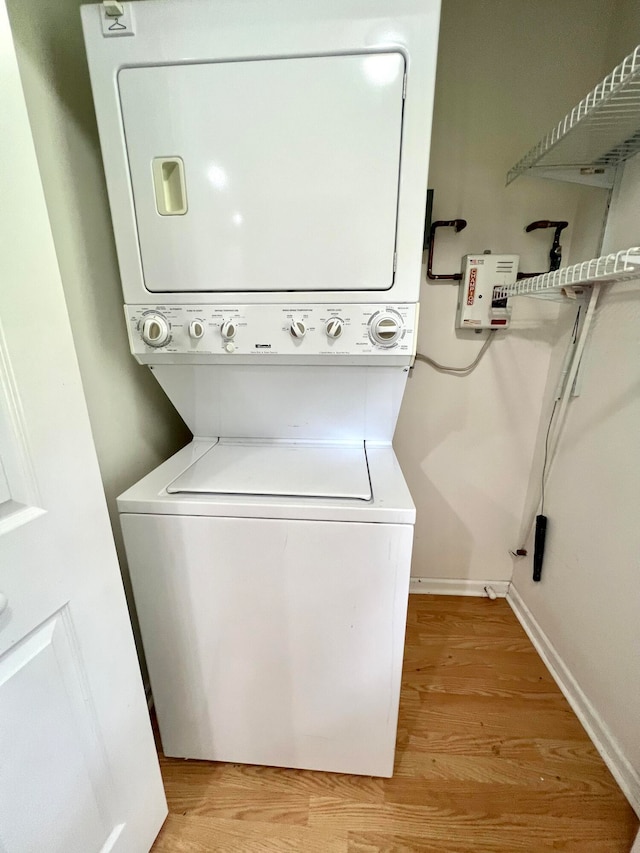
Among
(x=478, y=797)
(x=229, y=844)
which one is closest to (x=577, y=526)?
(x=478, y=797)

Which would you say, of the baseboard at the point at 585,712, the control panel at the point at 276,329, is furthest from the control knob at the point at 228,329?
the baseboard at the point at 585,712

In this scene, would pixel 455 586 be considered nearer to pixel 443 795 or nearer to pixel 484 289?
pixel 443 795

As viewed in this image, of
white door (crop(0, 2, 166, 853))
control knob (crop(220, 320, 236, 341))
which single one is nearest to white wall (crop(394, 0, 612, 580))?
control knob (crop(220, 320, 236, 341))

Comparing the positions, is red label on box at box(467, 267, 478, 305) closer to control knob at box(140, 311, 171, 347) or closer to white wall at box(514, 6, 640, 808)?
white wall at box(514, 6, 640, 808)

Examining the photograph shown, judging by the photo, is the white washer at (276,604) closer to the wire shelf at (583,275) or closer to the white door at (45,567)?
the white door at (45,567)

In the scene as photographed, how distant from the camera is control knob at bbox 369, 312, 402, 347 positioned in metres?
0.98

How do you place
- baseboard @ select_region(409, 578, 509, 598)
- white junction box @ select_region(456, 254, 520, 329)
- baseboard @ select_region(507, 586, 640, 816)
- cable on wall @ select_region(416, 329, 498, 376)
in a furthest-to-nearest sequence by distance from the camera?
baseboard @ select_region(409, 578, 509, 598) → cable on wall @ select_region(416, 329, 498, 376) → white junction box @ select_region(456, 254, 520, 329) → baseboard @ select_region(507, 586, 640, 816)

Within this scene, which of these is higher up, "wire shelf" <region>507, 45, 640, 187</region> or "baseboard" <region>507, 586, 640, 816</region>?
"wire shelf" <region>507, 45, 640, 187</region>

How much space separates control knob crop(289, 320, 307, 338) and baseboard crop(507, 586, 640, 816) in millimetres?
1660

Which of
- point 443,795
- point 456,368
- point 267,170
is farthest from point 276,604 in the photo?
point 456,368

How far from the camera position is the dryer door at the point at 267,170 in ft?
2.85

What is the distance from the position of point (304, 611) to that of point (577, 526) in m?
1.14

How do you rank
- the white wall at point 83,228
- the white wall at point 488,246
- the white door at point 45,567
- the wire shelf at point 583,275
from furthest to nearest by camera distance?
the white wall at point 488,246
the white wall at point 83,228
the wire shelf at point 583,275
the white door at point 45,567

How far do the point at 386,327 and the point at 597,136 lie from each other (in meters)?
0.87
